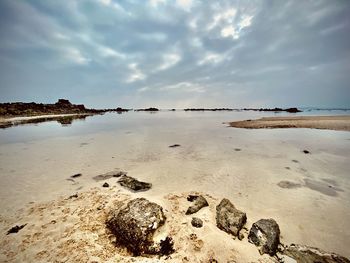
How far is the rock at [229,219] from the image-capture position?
5.35m

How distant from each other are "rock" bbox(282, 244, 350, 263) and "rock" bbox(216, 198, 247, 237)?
3.99 ft

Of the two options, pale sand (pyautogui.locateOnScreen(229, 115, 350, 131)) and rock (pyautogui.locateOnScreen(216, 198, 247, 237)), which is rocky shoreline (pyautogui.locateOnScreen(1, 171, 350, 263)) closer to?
rock (pyautogui.locateOnScreen(216, 198, 247, 237))

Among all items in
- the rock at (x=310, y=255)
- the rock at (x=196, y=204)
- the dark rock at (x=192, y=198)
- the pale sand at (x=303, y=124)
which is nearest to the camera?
the rock at (x=310, y=255)

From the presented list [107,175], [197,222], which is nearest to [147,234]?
[197,222]

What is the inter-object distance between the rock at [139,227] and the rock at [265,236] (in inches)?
89.0

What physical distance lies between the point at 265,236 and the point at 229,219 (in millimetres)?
1045

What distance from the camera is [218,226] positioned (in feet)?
18.2

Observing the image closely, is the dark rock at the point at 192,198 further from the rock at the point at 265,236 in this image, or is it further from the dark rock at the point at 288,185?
the dark rock at the point at 288,185

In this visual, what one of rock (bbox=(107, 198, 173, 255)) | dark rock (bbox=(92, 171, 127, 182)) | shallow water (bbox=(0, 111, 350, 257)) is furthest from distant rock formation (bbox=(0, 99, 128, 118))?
rock (bbox=(107, 198, 173, 255))

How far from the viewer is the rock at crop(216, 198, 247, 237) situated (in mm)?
5352

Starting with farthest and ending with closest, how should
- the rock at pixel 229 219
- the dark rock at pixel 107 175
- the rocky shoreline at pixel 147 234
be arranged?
the dark rock at pixel 107 175 → the rock at pixel 229 219 → the rocky shoreline at pixel 147 234

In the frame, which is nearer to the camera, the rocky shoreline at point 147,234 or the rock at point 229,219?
the rocky shoreline at point 147,234

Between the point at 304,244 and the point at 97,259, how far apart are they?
17.9 ft

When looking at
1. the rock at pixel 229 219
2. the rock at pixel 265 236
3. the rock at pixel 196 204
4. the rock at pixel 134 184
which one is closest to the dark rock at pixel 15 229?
the rock at pixel 134 184
